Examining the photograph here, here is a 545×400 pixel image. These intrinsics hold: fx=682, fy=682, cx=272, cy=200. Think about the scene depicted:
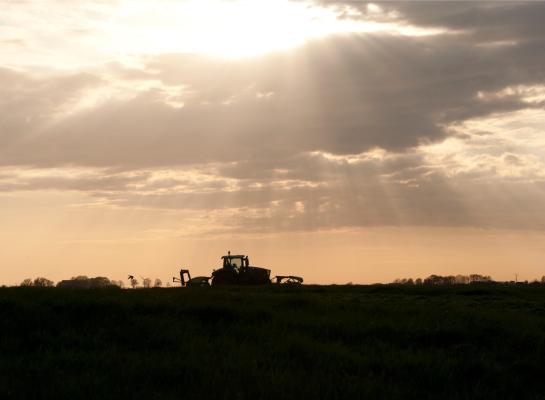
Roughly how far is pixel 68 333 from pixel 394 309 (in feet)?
36.2

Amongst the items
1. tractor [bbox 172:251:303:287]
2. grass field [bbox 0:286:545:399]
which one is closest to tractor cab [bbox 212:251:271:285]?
tractor [bbox 172:251:303:287]

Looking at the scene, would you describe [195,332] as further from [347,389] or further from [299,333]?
[347,389]

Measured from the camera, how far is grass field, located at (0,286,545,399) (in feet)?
41.1

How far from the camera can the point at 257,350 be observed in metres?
15.5

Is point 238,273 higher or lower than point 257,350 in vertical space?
higher

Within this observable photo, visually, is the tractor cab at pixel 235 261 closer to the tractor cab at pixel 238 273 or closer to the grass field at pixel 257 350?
the tractor cab at pixel 238 273

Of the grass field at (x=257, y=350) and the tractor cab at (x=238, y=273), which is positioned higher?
the tractor cab at (x=238, y=273)

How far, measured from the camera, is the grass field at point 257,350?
493 inches

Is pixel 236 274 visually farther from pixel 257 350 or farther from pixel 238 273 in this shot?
pixel 257 350

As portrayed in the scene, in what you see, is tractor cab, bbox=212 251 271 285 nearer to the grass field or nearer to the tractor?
the tractor

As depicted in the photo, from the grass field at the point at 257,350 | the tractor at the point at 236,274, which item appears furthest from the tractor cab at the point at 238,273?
the grass field at the point at 257,350

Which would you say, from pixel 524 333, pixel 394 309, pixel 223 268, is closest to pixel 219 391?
pixel 524 333

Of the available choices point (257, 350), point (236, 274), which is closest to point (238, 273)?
point (236, 274)

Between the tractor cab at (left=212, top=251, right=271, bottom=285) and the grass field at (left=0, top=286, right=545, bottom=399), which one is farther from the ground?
the tractor cab at (left=212, top=251, right=271, bottom=285)
